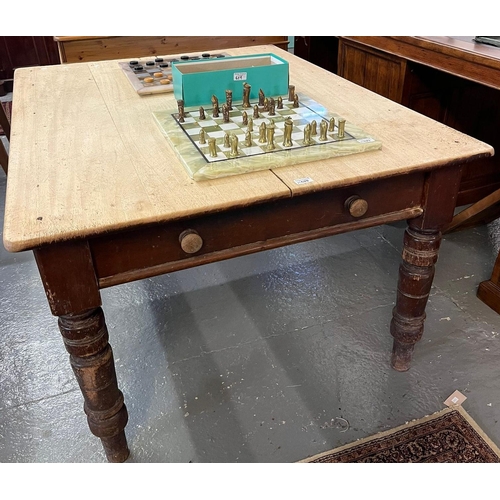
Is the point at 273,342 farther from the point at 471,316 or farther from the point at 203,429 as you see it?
the point at 471,316

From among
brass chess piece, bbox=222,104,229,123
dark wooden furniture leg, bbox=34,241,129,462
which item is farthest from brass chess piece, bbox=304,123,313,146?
dark wooden furniture leg, bbox=34,241,129,462

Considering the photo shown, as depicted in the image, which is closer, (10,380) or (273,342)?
(10,380)

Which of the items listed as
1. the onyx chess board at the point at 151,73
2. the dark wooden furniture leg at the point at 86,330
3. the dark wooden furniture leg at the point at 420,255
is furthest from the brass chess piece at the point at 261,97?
the dark wooden furniture leg at the point at 86,330

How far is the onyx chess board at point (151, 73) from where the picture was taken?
168 centimetres

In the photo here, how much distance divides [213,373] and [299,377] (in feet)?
0.93

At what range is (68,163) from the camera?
120cm

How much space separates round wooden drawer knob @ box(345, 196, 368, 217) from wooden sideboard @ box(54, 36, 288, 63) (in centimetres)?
200

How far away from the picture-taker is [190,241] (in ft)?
3.48

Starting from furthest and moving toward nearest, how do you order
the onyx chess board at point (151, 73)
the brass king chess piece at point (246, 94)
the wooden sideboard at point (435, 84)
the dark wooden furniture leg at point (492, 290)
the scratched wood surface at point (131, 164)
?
the wooden sideboard at point (435, 84) → the dark wooden furniture leg at point (492, 290) → the onyx chess board at point (151, 73) → the brass king chess piece at point (246, 94) → the scratched wood surface at point (131, 164)

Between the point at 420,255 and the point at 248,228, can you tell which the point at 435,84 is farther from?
the point at 248,228

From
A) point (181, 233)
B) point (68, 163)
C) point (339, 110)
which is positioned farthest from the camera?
point (339, 110)

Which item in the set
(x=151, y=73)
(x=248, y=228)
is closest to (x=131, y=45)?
(x=151, y=73)

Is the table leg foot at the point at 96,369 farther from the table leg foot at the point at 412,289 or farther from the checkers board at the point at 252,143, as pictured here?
the table leg foot at the point at 412,289

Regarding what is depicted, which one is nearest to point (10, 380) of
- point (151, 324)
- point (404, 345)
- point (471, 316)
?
point (151, 324)
